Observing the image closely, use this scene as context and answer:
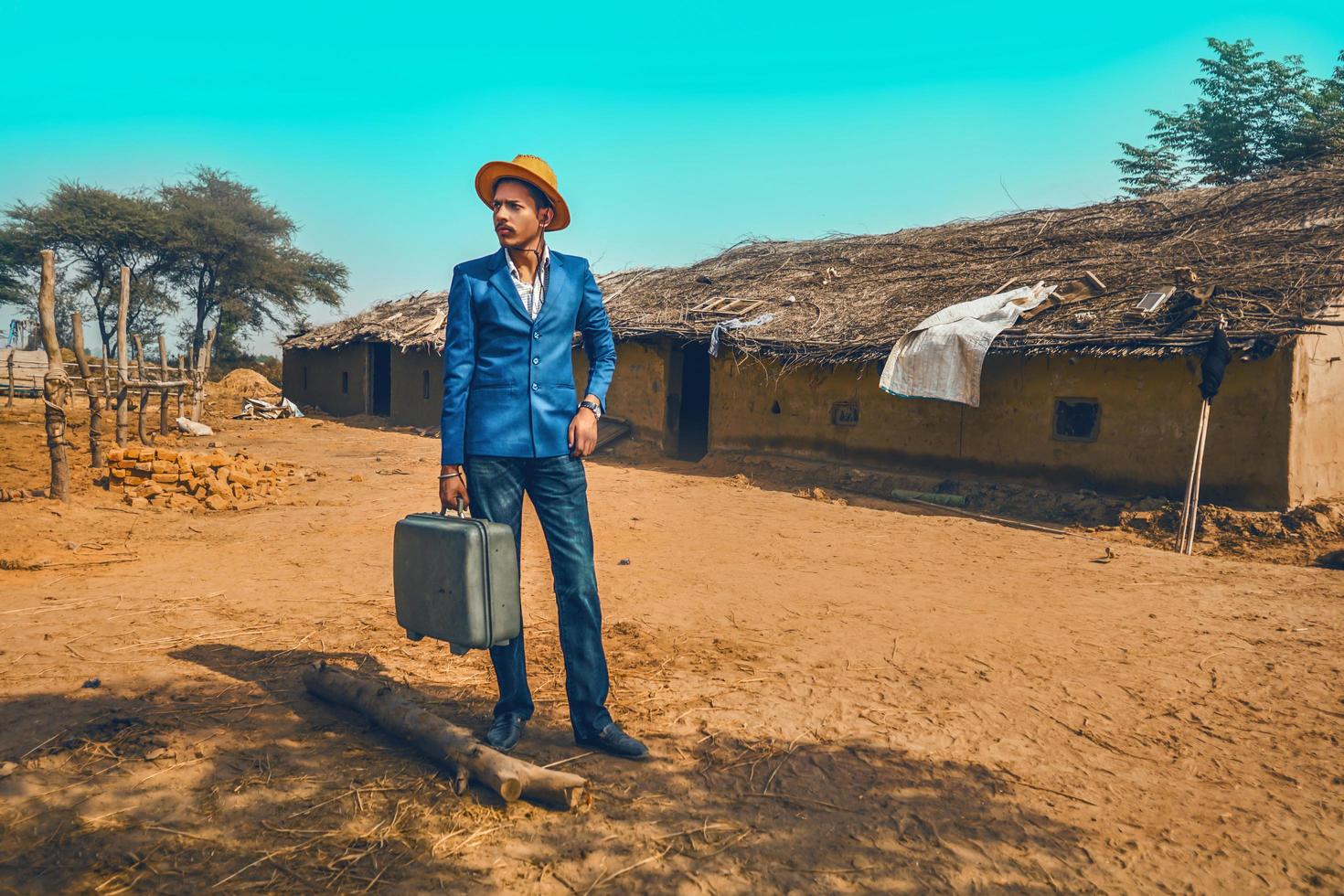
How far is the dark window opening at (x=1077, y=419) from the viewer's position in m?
9.15

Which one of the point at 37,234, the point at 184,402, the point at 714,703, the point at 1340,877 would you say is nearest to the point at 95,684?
the point at 714,703

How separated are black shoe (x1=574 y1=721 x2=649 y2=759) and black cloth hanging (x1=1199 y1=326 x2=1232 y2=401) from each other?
693 centimetres

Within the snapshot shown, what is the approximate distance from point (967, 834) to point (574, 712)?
4.07 feet

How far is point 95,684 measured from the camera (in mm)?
3283

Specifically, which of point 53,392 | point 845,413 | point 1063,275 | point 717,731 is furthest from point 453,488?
point 1063,275

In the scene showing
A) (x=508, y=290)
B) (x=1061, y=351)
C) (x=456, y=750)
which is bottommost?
(x=456, y=750)

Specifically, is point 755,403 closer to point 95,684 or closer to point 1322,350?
point 1322,350

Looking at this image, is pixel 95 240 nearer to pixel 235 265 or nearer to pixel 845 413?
pixel 235 265

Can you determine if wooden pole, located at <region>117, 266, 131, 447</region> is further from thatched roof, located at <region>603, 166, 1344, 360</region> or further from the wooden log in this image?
the wooden log

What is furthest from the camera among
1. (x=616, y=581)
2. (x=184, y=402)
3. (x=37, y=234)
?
(x=37, y=234)

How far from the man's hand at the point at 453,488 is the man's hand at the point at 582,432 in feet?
1.21

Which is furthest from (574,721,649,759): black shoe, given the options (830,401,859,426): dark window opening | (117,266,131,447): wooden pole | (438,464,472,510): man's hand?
(117,266,131,447): wooden pole

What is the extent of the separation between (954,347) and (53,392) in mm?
8773

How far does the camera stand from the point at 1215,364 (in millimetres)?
7668
